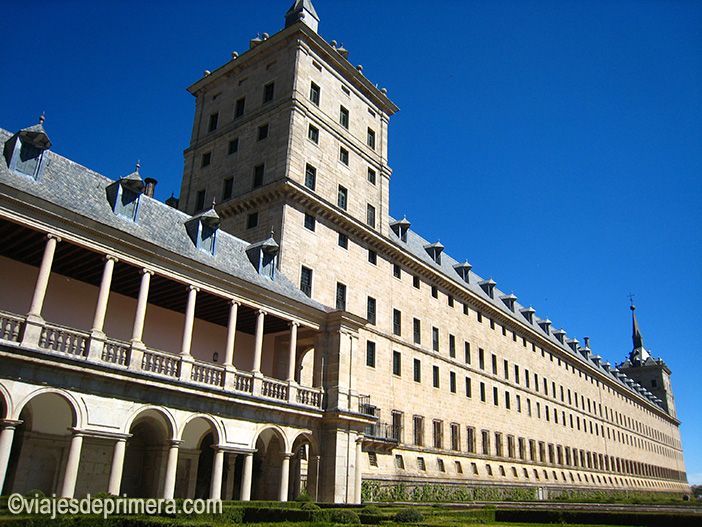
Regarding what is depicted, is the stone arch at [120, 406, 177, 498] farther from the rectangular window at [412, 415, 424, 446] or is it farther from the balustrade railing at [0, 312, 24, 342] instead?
the rectangular window at [412, 415, 424, 446]

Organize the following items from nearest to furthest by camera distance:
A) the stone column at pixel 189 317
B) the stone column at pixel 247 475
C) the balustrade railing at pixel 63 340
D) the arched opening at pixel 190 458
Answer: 1. the balustrade railing at pixel 63 340
2. the stone column at pixel 189 317
3. the stone column at pixel 247 475
4. the arched opening at pixel 190 458

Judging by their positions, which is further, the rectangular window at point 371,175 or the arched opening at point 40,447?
the rectangular window at point 371,175

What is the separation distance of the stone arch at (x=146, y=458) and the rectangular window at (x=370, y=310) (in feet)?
58.5

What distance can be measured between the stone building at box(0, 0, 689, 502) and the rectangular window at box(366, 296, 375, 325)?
1.26 ft

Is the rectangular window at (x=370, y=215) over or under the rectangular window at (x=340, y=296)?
over

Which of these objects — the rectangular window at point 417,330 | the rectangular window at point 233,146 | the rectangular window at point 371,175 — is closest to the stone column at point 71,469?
the rectangular window at point 233,146

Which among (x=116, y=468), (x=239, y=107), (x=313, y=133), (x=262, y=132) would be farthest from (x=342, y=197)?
(x=116, y=468)

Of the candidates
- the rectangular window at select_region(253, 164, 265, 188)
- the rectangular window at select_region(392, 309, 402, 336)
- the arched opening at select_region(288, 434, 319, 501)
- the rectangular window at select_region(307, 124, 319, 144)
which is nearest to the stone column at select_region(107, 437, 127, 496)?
the arched opening at select_region(288, 434, 319, 501)

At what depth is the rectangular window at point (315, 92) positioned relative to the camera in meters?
39.6

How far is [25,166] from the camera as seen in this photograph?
20156 mm

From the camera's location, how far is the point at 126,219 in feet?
74.1

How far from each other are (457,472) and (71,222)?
114ft

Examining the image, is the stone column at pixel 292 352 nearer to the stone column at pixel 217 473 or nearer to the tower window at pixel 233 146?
the stone column at pixel 217 473

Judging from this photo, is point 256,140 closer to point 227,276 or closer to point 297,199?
point 297,199
